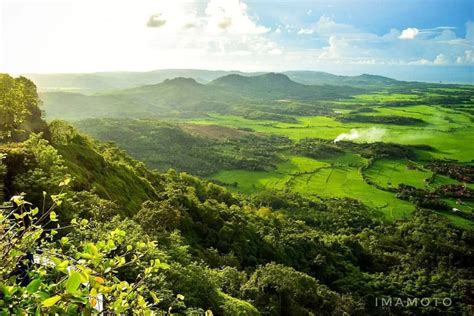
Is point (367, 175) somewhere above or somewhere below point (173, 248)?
below

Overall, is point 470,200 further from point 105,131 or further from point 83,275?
point 105,131

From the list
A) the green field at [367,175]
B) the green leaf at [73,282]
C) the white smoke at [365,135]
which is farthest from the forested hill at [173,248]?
the white smoke at [365,135]

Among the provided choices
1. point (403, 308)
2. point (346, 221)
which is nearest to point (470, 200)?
point (346, 221)

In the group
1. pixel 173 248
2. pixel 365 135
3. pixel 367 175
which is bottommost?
pixel 367 175

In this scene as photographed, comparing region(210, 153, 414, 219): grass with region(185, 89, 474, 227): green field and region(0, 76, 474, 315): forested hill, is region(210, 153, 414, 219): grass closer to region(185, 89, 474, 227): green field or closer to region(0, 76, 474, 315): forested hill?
region(185, 89, 474, 227): green field

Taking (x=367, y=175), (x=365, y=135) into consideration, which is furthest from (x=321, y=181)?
(x=365, y=135)

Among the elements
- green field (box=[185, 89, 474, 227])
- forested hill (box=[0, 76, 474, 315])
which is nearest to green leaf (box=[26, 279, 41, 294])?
forested hill (box=[0, 76, 474, 315])

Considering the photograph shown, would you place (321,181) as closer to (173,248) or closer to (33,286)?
(173,248)

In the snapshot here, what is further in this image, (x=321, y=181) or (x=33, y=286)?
(x=321, y=181)
